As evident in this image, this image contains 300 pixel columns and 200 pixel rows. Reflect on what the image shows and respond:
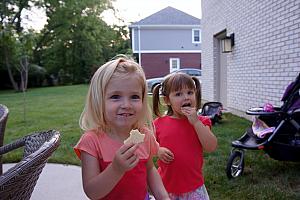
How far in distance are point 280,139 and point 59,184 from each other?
95.1 inches

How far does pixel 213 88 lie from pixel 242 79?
2.82 m

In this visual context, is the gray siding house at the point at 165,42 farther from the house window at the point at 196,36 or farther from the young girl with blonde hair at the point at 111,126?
the young girl with blonde hair at the point at 111,126

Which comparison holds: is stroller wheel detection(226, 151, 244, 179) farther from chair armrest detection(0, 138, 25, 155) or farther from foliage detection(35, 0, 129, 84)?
foliage detection(35, 0, 129, 84)

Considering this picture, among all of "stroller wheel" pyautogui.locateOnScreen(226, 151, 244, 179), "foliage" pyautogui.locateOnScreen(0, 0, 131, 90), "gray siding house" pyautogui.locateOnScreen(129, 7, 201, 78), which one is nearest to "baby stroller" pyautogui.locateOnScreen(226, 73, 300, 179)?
"stroller wheel" pyautogui.locateOnScreen(226, 151, 244, 179)

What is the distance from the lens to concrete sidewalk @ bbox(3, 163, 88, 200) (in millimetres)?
3246

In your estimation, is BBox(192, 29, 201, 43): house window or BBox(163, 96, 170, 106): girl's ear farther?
BBox(192, 29, 201, 43): house window

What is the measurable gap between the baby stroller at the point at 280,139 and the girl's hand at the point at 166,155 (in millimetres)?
1697

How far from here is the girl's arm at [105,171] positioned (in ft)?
3.79

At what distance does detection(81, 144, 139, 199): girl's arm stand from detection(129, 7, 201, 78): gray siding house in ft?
88.7

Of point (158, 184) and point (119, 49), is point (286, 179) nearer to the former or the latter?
point (158, 184)

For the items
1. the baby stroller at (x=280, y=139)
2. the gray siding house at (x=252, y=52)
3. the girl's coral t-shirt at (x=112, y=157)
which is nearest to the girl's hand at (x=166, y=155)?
the girl's coral t-shirt at (x=112, y=157)

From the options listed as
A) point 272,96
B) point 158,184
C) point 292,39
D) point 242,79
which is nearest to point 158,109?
point 158,184

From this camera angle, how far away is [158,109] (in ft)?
7.58

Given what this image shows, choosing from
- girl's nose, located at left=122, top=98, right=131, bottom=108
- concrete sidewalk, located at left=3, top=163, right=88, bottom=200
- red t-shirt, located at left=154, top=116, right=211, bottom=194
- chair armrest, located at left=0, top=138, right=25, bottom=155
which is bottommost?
concrete sidewalk, located at left=3, top=163, right=88, bottom=200
